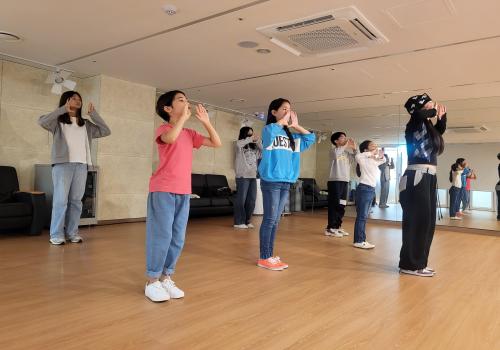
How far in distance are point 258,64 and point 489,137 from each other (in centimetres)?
463

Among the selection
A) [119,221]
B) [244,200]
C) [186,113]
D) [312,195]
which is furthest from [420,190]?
[312,195]

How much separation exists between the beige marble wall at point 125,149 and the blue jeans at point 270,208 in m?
3.66

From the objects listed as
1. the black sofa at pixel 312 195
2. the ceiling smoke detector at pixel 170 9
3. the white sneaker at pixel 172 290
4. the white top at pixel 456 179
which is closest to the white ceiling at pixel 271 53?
the ceiling smoke detector at pixel 170 9

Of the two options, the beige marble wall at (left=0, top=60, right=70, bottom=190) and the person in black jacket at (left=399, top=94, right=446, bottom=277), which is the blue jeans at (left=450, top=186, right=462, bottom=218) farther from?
the beige marble wall at (left=0, top=60, right=70, bottom=190)

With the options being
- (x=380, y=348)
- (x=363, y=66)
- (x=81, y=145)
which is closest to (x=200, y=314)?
(x=380, y=348)

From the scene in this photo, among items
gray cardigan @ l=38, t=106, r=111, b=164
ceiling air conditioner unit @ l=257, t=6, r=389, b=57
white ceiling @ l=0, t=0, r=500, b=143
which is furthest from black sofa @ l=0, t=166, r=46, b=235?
ceiling air conditioner unit @ l=257, t=6, r=389, b=57

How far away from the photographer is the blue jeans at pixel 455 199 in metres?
7.37

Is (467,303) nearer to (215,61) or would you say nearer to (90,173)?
(215,61)

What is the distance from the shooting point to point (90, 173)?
5602 mm

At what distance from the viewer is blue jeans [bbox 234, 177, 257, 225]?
6.11 meters

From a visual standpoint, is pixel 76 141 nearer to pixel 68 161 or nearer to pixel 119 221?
pixel 68 161

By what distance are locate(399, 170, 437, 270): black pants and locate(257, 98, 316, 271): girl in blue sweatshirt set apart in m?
0.98

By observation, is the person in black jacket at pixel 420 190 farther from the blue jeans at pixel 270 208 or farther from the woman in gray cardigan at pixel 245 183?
the woman in gray cardigan at pixel 245 183

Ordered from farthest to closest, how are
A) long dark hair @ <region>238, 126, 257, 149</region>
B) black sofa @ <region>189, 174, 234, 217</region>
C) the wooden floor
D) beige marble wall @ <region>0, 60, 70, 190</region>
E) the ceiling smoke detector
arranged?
black sofa @ <region>189, 174, 234, 217</region>
long dark hair @ <region>238, 126, 257, 149</region>
beige marble wall @ <region>0, 60, 70, 190</region>
the ceiling smoke detector
the wooden floor
